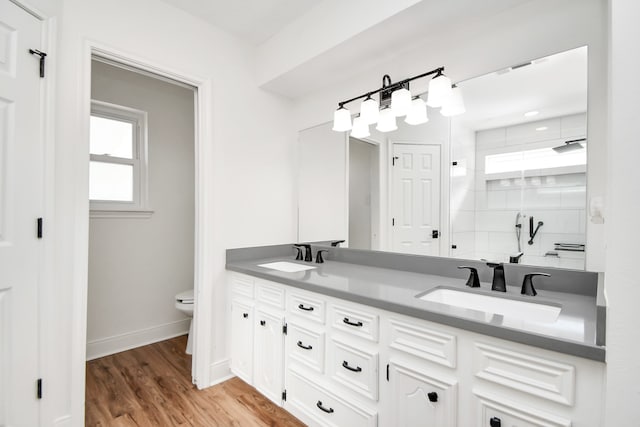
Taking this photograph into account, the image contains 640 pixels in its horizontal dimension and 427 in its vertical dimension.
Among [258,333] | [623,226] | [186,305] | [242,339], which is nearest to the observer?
[623,226]

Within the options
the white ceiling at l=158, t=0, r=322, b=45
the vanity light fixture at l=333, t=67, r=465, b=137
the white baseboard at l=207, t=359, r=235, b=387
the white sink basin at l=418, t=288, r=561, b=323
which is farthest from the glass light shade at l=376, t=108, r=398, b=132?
the white baseboard at l=207, t=359, r=235, b=387

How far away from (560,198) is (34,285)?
255 centimetres

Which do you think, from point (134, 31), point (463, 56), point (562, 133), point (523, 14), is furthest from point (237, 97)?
point (562, 133)

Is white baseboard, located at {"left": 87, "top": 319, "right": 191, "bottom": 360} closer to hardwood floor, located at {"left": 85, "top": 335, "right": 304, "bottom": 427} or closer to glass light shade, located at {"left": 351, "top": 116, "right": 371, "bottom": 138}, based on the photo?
hardwood floor, located at {"left": 85, "top": 335, "right": 304, "bottom": 427}

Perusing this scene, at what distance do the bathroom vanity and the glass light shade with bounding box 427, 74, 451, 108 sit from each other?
90 centimetres

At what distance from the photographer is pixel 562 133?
1441 mm

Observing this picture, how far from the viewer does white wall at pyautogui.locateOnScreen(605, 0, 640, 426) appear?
75 cm

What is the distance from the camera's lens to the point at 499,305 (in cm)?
141

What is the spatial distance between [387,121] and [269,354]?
5.45 ft

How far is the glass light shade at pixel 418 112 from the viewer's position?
1828 mm

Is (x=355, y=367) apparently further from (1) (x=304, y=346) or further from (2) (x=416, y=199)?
(2) (x=416, y=199)

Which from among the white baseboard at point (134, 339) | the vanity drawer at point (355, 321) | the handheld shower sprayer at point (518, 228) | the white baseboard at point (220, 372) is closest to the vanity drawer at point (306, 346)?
the vanity drawer at point (355, 321)

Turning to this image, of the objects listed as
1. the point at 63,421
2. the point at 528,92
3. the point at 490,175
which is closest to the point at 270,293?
the point at 63,421

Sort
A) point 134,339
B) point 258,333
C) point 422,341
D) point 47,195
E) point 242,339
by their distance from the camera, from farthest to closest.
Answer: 1. point 134,339
2. point 242,339
3. point 258,333
4. point 47,195
5. point 422,341
